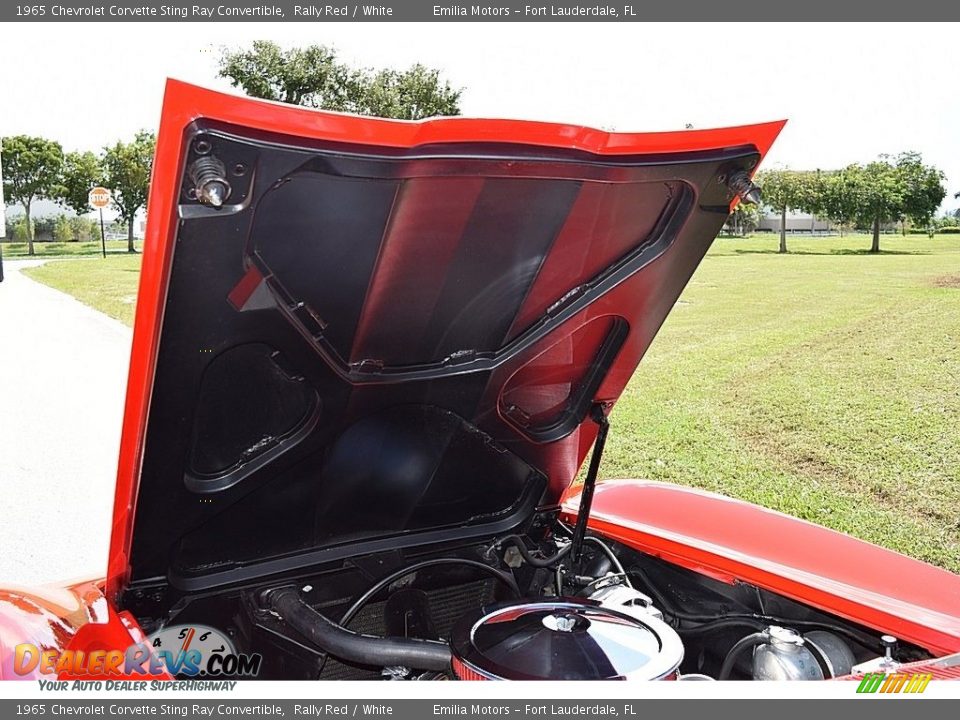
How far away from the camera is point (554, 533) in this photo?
253 centimetres

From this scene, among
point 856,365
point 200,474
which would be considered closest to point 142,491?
point 200,474

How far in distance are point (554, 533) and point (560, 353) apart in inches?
27.3

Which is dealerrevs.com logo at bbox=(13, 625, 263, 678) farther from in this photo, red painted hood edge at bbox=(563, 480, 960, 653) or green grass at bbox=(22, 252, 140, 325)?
green grass at bbox=(22, 252, 140, 325)

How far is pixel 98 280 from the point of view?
76.4 feet

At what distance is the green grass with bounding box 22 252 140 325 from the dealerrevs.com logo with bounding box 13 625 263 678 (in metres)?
11.0

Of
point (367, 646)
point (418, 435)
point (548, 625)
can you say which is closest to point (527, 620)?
point (548, 625)

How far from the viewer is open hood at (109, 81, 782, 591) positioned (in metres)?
1.38

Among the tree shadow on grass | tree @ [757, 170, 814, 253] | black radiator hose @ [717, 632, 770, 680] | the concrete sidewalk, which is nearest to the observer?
black radiator hose @ [717, 632, 770, 680]

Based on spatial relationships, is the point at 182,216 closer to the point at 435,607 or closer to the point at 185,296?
the point at 185,296

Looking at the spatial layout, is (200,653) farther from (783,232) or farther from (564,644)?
(783,232)

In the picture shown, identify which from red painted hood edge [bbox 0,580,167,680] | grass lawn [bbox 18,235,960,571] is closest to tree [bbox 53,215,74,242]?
grass lawn [bbox 18,235,960,571]

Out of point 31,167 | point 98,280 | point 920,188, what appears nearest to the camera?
point 920,188

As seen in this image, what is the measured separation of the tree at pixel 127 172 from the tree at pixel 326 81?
411cm

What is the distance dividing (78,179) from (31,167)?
1752mm
